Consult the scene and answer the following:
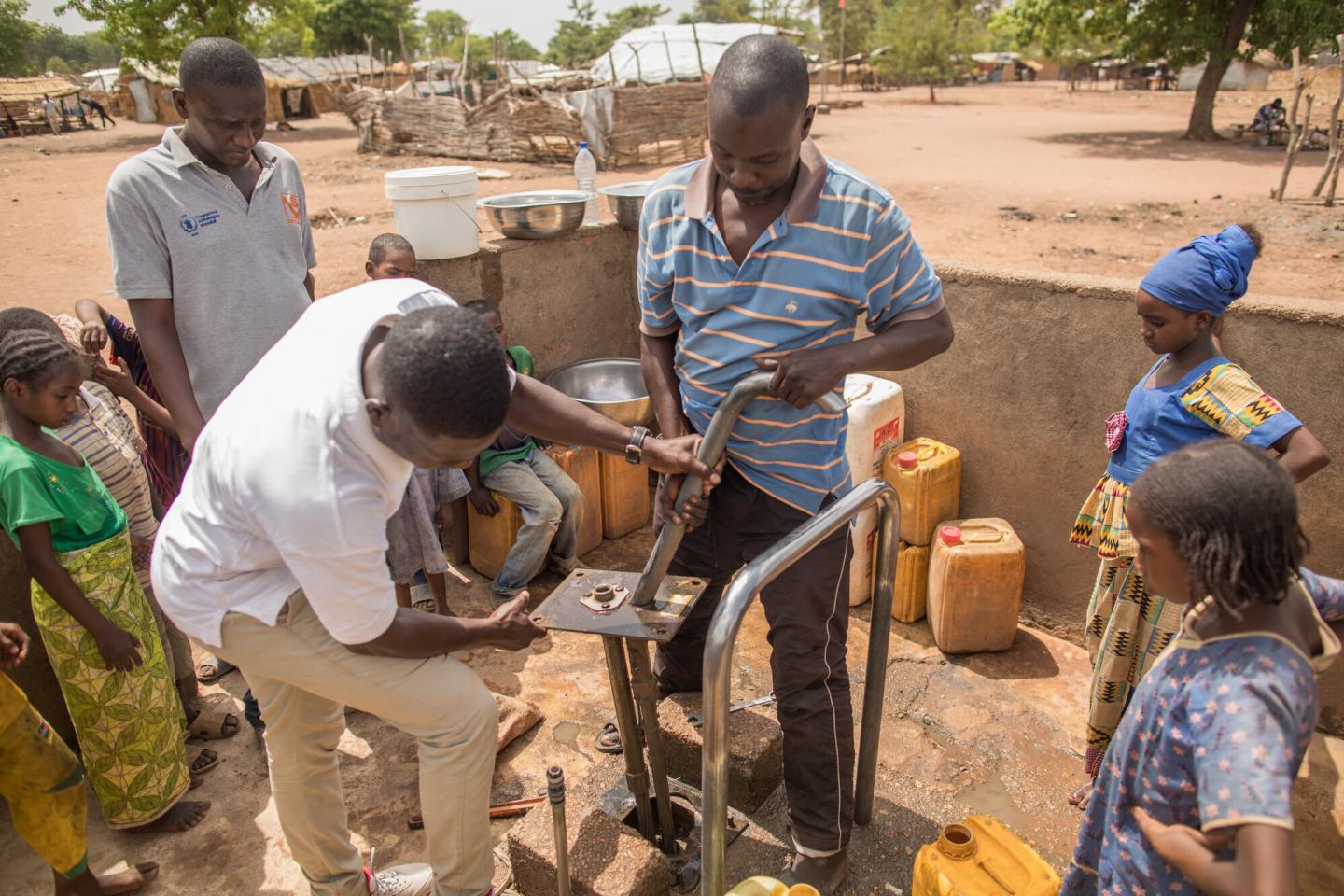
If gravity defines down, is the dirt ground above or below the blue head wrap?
below

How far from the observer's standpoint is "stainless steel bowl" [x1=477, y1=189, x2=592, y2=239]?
4.32 m

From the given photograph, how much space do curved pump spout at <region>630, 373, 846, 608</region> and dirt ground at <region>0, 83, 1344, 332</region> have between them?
235 inches

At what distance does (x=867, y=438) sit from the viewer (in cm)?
373

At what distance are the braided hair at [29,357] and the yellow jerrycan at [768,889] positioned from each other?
7.02 ft

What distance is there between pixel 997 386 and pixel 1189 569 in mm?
2354

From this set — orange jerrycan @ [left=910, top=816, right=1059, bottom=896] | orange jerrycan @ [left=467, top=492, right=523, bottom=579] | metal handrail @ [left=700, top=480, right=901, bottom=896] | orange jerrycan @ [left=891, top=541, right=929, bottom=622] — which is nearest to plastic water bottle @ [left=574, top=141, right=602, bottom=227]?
orange jerrycan @ [left=467, top=492, right=523, bottom=579]

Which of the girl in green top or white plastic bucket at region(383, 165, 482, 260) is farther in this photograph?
white plastic bucket at region(383, 165, 482, 260)

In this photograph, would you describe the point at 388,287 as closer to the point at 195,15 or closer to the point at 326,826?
the point at 326,826

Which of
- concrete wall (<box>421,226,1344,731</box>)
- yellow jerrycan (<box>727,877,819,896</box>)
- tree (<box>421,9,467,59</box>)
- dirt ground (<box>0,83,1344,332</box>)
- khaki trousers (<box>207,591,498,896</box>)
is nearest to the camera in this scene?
yellow jerrycan (<box>727,877,819,896</box>)

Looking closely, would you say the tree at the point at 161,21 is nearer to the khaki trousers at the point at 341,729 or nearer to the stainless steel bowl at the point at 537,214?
the stainless steel bowl at the point at 537,214

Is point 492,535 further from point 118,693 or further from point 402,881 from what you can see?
point 402,881

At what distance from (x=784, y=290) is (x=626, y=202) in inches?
114

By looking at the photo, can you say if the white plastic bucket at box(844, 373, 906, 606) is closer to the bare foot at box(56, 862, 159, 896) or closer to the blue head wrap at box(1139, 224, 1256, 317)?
the blue head wrap at box(1139, 224, 1256, 317)

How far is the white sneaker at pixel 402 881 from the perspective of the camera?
7.61ft
